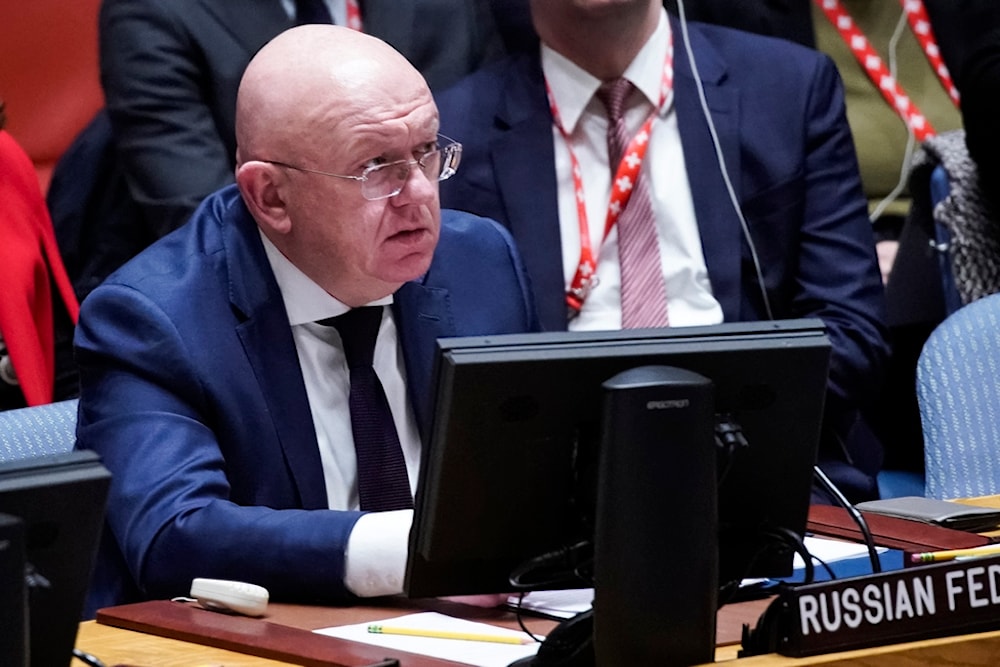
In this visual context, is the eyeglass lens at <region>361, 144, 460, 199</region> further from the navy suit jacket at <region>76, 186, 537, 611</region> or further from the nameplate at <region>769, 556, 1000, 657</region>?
the nameplate at <region>769, 556, 1000, 657</region>

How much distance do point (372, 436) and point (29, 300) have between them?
1167 mm

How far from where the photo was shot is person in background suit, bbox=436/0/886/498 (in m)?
3.04

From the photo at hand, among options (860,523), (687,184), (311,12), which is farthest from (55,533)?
(311,12)

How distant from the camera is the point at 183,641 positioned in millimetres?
1632

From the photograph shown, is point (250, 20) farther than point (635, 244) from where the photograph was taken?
Yes

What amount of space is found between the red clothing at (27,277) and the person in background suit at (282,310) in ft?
2.75

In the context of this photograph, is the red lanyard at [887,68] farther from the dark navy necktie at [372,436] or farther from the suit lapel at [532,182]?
the dark navy necktie at [372,436]

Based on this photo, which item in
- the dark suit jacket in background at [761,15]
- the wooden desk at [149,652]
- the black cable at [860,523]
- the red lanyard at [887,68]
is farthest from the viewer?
the red lanyard at [887,68]

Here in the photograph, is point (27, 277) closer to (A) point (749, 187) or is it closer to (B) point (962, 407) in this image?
(A) point (749, 187)

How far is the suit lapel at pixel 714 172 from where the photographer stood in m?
3.04

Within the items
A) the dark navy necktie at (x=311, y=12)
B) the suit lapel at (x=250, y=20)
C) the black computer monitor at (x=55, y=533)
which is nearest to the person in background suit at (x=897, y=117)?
the dark navy necktie at (x=311, y=12)

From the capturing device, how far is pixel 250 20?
3.19 metres

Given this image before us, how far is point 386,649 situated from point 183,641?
8.9 inches

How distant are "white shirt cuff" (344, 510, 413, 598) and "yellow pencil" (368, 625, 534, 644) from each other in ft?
0.43
